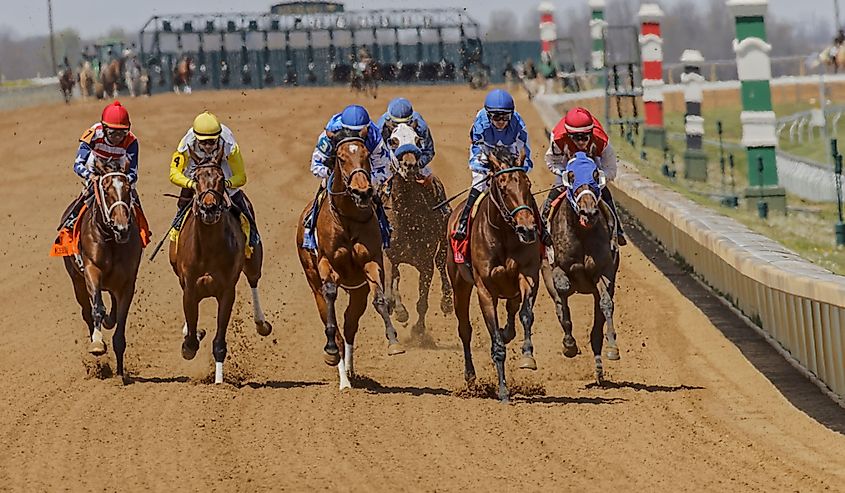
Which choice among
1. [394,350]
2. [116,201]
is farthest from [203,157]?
[394,350]

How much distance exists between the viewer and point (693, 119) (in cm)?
2522

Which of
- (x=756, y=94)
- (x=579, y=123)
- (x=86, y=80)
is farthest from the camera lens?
(x=86, y=80)

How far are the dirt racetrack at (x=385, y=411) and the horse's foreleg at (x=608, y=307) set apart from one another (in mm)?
273

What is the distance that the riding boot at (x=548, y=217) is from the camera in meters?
11.8

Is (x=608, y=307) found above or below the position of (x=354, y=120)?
below

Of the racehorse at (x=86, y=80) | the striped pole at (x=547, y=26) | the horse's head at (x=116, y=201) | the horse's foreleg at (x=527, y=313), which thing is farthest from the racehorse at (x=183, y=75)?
the horse's foreleg at (x=527, y=313)

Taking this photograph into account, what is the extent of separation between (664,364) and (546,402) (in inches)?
71.4

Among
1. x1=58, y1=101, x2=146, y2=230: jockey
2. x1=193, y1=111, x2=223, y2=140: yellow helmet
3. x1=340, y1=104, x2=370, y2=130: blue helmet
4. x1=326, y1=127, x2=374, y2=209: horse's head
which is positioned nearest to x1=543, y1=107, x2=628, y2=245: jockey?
x1=340, y1=104, x2=370, y2=130: blue helmet

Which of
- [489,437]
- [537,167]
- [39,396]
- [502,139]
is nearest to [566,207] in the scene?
[502,139]

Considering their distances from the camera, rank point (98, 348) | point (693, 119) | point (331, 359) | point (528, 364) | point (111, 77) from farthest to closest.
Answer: point (111, 77) < point (693, 119) < point (98, 348) < point (331, 359) < point (528, 364)

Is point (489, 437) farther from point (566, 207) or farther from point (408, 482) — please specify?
point (566, 207)

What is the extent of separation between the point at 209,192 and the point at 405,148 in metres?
3.24

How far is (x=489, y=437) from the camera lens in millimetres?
9859

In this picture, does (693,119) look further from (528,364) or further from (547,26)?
(547,26)
